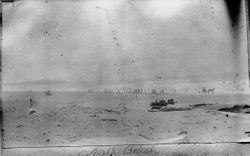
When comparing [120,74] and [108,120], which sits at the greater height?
[120,74]

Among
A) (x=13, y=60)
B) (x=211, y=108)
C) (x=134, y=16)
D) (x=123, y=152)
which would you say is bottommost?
(x=123, y=152)

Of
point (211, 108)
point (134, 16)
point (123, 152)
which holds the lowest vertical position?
point (123, 152)

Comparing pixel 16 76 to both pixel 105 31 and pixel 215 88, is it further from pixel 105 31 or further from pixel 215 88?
pixel 215 88

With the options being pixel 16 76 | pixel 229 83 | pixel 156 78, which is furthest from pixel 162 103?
pixel 16 76

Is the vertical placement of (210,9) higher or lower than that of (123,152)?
higher

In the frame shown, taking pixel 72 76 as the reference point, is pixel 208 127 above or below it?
below

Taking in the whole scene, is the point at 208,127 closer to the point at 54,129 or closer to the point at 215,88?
the point at 215,88
